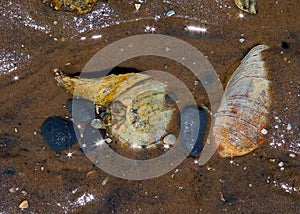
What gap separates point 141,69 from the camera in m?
5.97

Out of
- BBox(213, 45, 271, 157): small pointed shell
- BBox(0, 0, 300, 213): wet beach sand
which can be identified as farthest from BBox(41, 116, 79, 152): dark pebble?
BBox(213, 45, 271, 157): small pointed shell

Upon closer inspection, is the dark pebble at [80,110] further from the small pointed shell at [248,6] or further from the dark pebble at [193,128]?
the small pointed shell at [248,6]

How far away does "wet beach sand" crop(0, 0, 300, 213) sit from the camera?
5.88 meters

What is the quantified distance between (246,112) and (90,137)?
2.22 metres

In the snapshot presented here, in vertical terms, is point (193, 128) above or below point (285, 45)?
below

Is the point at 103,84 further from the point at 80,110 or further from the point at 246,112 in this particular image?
the point at 246,112

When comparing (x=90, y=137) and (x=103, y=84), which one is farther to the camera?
(x=90, y=137)

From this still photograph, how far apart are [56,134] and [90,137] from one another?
477 millimetres

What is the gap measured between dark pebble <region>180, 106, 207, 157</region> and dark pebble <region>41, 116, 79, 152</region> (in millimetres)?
1580

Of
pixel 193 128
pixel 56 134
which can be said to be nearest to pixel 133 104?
pixel 193 128

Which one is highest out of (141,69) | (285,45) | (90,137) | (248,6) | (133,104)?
(248,6)

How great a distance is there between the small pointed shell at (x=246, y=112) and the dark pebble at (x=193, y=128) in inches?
10.4

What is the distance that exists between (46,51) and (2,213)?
2.37m

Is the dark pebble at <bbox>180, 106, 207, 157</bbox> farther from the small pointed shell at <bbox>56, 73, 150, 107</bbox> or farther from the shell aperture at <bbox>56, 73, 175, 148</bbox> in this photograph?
the small pointed shell at <bbox>56, 73, 150, 107</bbox>
